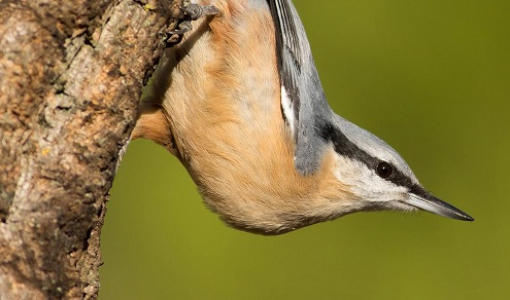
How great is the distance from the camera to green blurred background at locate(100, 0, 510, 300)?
12.6 feet

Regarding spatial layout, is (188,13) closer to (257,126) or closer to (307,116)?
(257,126)

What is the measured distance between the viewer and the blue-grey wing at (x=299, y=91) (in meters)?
2.87

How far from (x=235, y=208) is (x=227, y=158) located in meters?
0.24

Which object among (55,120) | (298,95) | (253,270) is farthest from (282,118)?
(253,270)

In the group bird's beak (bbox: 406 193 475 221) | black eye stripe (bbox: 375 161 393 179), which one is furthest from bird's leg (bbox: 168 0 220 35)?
bird's beak (bbox: 406 193 475 221)

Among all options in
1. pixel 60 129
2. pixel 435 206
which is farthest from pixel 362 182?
pixel 60 129

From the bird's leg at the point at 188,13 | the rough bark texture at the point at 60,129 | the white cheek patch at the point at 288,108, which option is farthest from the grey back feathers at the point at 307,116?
the rough bark texture at the point at 60,129

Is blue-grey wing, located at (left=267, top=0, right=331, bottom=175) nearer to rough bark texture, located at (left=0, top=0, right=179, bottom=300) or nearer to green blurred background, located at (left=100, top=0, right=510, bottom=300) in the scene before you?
rough bark texture, located at (left=0, top=0, right=179, bottom=300)

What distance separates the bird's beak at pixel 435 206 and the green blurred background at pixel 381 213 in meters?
0.63

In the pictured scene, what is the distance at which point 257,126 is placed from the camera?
2.80m

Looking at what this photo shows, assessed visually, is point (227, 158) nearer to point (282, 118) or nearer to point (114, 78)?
point (282, 118)

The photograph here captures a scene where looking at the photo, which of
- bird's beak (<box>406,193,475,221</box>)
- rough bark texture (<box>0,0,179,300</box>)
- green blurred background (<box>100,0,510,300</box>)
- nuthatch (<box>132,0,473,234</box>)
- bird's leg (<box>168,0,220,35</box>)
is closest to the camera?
rough bark texture (<box>0,0,179,300</box>)

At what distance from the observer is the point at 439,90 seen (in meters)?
4.02

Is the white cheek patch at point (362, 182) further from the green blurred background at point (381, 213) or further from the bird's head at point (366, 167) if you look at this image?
the green blurred background at point (381, 213)
